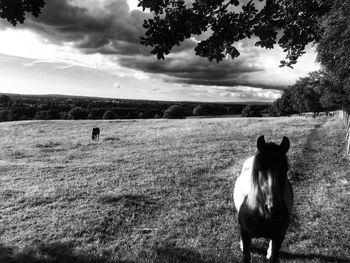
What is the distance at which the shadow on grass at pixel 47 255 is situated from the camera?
7621 mm

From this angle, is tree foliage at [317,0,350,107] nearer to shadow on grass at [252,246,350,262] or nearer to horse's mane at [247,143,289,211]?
shadow on grass at [252,246,350,262]

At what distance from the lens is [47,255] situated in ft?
26.0

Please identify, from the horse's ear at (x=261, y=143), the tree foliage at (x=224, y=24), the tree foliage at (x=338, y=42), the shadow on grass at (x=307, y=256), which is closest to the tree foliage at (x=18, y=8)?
the tree foliage at (x=224, y=24)

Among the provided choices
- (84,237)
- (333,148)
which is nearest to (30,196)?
(84,237)

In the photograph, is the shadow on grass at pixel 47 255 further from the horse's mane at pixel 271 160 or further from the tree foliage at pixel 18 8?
the tree foliage at pixel 18 8

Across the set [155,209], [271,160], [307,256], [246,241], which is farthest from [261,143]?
[155,209]

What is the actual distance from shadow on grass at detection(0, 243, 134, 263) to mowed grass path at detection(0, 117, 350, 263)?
1.0 inches

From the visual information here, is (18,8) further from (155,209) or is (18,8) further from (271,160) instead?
(155,209)

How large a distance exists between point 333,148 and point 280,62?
1551 cm

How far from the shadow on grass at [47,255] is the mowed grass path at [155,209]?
3cm

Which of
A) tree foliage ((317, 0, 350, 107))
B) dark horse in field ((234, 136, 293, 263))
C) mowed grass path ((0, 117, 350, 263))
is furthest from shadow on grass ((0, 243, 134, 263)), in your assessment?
tree foliage ((317, 0, 350, 107))

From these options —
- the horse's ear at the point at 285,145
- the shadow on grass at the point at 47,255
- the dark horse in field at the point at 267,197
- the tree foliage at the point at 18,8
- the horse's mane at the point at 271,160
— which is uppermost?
the tree foliage at the point at 18,8

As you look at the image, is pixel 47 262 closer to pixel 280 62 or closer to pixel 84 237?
pixel 84 237

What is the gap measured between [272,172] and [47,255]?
20.1ft
